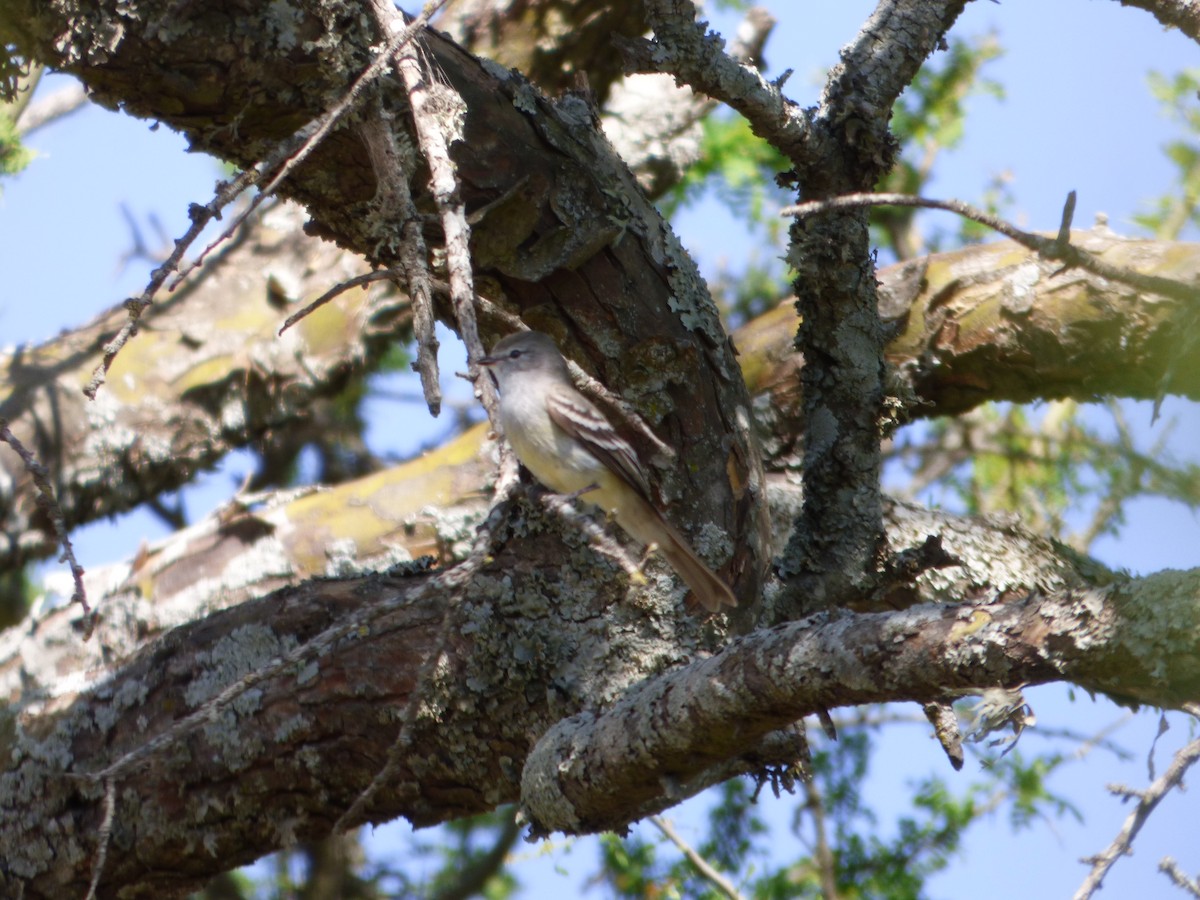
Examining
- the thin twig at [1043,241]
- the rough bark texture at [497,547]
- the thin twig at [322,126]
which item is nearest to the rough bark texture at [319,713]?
the rough bark texture at [497,547]

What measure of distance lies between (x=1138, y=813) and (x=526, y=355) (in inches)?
101

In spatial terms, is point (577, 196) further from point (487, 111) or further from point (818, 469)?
point (818, 469)

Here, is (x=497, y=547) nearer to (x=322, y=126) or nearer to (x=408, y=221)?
(x=408, y=221)

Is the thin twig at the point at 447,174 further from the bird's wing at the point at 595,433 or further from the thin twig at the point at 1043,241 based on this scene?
the bird's wing at the point at 595,433

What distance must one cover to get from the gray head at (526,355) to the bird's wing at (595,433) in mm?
178

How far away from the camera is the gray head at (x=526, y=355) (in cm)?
364

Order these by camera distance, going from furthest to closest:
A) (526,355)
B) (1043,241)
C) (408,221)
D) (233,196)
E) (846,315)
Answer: (526,355)
(846,315)
(408,221)
(233,196)
(1043,241)

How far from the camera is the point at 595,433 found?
13.0ft

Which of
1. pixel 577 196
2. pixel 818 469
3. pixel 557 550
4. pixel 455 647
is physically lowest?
pixel 455 647

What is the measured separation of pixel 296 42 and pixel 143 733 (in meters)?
2.30

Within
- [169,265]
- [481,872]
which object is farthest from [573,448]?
[481,872]

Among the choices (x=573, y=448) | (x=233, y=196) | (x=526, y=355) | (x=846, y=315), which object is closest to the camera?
(x=233, y=196)

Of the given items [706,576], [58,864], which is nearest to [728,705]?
[706,576]

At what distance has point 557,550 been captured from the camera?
3713 mm
